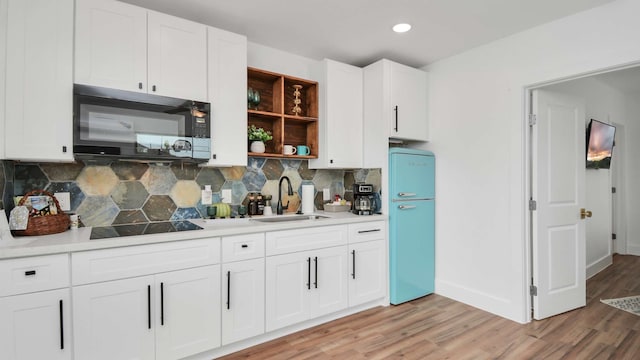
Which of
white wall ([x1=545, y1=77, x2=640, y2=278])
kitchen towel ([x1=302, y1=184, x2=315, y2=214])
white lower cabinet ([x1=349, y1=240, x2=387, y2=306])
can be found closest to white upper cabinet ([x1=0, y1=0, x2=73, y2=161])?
kitchen towel ([x1=302, y1=184, x2=315, y2=214])

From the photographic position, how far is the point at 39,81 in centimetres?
186

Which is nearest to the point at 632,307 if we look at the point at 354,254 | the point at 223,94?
the point at 354,254

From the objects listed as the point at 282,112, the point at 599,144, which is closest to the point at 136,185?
the point at 282,112

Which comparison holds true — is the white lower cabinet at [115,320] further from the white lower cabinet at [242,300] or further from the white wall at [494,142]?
the white wall at [494,142]

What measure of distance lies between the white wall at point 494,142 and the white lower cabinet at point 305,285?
1314mm

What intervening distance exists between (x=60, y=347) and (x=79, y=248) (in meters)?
0.53

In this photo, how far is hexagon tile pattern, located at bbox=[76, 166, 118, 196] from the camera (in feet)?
7.43

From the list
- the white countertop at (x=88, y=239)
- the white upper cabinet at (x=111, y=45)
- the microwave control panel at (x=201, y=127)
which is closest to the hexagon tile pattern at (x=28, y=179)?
the white countertop at (x=88, y=239)

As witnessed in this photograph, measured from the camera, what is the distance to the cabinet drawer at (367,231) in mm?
2857

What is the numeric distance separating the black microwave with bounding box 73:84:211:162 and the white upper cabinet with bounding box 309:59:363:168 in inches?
46.1

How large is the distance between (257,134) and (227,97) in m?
0.45

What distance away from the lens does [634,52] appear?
2.13m

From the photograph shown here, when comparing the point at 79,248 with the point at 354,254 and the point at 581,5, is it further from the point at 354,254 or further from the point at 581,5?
the point at 581,5

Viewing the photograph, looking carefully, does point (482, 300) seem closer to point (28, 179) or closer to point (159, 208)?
point (159, 208)
